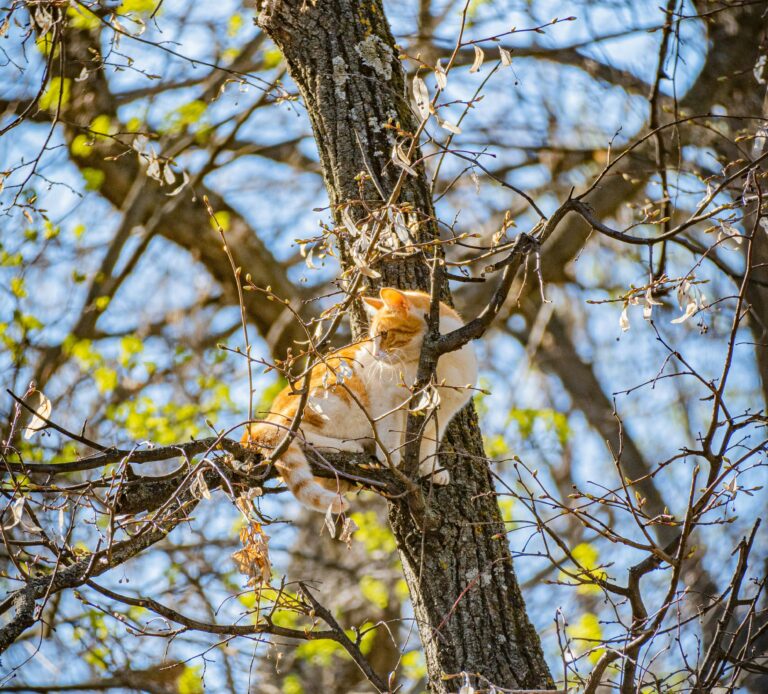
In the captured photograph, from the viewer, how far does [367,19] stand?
3.55 metres

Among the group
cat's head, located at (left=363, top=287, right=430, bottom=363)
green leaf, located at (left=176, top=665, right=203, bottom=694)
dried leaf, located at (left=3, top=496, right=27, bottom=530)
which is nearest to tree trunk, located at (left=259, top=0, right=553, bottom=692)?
cat's head, located at (left=363, top=287, right=430, bottom=363)

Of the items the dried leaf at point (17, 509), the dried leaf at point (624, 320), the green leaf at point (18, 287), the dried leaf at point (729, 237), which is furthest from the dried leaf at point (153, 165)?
the green leaf at point (18, 287)

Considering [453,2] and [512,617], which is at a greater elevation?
[453,2]

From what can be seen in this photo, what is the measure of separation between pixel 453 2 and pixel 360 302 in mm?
5351

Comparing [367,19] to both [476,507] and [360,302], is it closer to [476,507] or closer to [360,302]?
[360,302]

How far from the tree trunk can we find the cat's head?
10 cm

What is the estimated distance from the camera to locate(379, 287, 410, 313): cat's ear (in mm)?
3321

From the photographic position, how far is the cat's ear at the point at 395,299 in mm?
3321

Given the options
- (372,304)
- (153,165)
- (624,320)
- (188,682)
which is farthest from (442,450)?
(188,682)

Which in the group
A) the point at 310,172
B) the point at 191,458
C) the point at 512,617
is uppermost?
the point at 310,172

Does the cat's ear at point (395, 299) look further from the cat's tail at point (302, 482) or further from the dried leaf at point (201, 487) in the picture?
the dried leaf at point (201, 487)

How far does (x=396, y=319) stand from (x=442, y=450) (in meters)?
0.59

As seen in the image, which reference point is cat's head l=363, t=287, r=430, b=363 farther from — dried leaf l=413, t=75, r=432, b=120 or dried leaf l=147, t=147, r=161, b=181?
dried leaf l=413, t=75, r=432, b=120

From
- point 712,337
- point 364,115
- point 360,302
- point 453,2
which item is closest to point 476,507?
point 360,302
